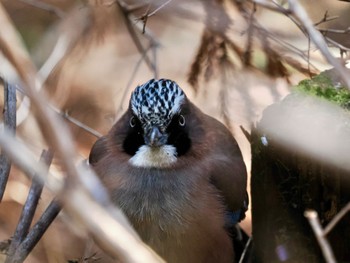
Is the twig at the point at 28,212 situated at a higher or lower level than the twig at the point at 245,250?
higher

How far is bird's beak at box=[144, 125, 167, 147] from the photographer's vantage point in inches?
157

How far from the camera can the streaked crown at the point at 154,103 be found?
3996 millimetres

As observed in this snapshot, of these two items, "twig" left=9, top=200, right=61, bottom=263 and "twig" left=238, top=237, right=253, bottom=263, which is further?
"twig" left=238, top=237, right=253, bottom=263

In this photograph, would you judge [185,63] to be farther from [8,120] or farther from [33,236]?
[33,236]

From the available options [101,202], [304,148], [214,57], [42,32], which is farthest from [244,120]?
[101,202]

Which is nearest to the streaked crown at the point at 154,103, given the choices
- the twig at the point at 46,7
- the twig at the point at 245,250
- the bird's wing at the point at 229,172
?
the bird's wing at the point at 229,172

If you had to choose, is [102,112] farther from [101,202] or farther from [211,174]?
[101,202]

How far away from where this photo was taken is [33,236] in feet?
13.1

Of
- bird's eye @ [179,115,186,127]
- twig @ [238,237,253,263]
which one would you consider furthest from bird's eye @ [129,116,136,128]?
twig @ [238,237,253,263]

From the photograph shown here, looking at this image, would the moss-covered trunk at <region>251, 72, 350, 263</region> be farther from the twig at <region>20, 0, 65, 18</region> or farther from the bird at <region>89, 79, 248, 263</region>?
the twig at <region>20, 0, 65, 18</region>

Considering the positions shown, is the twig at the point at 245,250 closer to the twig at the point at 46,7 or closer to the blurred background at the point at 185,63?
the blurred background at the point at 185,63

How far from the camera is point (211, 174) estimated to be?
4.32 m

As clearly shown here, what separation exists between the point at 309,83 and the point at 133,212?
41.3 inches

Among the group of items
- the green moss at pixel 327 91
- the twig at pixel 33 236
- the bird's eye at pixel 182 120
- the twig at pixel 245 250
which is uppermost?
the green moss at pixel 327 91
